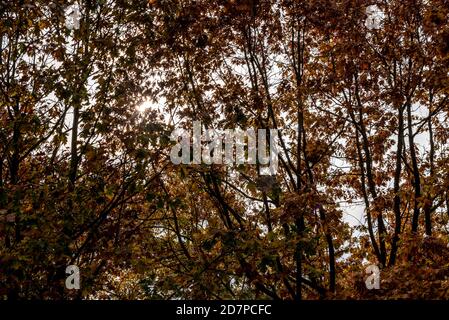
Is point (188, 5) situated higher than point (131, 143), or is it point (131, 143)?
point (188, 5)

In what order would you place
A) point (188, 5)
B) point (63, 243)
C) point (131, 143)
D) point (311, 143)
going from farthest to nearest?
point (311, 143)
point (188, 5)
point (131, 143)
point (63, 243)

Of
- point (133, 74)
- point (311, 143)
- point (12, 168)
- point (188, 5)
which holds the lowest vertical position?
point (12, 168)

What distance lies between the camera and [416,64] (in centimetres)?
1050

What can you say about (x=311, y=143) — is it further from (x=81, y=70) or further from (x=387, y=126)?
(x=81, y=70)

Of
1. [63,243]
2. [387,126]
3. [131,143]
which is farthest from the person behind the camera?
[387,126]

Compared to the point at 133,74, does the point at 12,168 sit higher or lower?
lower

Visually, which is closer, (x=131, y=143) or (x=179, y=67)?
(x=131, y=143)

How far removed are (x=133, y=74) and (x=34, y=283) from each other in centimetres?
494

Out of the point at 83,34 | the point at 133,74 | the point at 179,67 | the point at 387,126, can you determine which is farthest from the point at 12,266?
the point at 387,126

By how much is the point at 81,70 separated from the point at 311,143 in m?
6.26

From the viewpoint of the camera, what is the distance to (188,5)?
9.97m

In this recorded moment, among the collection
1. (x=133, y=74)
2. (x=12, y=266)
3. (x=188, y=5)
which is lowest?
(x=12, y=266)

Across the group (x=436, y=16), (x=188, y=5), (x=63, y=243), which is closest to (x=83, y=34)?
(x=188, y=5)
